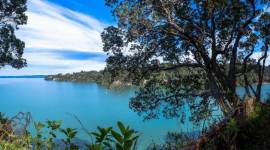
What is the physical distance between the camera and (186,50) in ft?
47.2

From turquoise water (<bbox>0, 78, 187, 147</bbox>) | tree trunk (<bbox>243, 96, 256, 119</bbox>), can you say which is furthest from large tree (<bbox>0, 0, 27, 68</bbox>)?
tree trunk (<bbox>243, 96, 256, 119</bbox>)

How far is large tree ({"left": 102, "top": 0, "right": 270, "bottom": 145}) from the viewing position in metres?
12.8

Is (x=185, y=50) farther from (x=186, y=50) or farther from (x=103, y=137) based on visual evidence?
(x=103, y=137)

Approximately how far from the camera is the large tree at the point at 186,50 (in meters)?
12.8

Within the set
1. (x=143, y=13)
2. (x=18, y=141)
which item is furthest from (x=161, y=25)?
(x=18, y=141)

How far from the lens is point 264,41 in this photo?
13.5 metres

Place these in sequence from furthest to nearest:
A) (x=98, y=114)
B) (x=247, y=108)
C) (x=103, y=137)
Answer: (x=98, y=114) → (x=247, y=108) → (x=103, y=137)

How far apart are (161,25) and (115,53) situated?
A: 2484mm

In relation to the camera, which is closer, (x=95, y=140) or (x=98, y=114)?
(x=95, y=140)

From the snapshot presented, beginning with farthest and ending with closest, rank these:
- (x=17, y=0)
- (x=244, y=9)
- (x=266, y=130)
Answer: (x=17, y=0) → (x=244, y=9) → (x=266, y=130)

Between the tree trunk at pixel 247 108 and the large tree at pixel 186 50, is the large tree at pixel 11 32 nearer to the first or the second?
the large tree at pixel 186 50

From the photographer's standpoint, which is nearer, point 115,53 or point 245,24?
point 245,24

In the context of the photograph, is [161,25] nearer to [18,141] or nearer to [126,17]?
[126,17]

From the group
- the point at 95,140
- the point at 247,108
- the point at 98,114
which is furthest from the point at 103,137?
the point at 98,114
